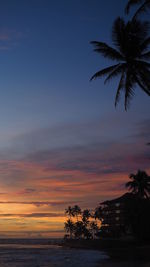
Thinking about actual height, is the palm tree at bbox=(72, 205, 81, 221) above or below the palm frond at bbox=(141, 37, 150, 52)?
below

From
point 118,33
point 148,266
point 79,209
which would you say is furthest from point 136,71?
point 79,209

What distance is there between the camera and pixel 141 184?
2852 inches

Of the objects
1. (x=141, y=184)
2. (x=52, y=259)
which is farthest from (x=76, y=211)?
(x=52, y=259)

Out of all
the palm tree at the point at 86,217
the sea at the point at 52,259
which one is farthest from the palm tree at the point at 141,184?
the palm tree at the point at 86,217

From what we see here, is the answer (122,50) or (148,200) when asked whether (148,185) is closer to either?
(148,200)

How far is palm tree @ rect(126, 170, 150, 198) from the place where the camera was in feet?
238

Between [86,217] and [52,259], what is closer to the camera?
[52,259]

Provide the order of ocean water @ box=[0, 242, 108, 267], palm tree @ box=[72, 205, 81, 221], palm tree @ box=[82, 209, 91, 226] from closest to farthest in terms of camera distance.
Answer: ocean water @ box=[0, 242, 108, 267]
palm tree @ box=[82, 209, 91, 226]
palm tree @ box=[72, 205, 81, 221]

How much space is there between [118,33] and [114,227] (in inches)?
3166

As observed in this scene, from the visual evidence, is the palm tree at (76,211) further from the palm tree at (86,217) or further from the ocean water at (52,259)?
the ocean water at (52,259)

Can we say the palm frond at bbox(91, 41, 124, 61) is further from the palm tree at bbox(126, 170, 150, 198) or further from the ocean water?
the palm tree at bbox(126, 170, 150, 198)

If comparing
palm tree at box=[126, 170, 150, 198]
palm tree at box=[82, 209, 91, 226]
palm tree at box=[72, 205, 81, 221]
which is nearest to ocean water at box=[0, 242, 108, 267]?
palm tree at box=[126, 170, 150, 198]

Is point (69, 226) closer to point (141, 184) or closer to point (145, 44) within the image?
point (141, 184)

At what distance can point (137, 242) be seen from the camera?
229ft
